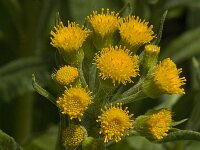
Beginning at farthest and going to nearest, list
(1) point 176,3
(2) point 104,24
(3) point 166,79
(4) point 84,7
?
(4) point 84,7 → (1) point 176,3 → (2) point 104,24 → (3) point 166,79

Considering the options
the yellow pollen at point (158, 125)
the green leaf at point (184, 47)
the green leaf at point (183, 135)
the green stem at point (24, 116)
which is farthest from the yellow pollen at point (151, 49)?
the green stem at point (24, 116)

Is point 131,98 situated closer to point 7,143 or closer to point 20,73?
point 7,143

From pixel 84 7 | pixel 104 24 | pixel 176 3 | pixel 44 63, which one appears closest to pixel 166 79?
pixel 104 24

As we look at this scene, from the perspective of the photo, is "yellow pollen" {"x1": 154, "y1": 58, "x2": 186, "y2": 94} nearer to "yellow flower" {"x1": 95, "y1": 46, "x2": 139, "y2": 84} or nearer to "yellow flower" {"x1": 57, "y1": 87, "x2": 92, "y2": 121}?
"yellow flower" {"x1": 95, "y1": 46, "x2": 139, "y2": 84}

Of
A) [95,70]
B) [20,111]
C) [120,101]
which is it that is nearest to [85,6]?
[20,111]

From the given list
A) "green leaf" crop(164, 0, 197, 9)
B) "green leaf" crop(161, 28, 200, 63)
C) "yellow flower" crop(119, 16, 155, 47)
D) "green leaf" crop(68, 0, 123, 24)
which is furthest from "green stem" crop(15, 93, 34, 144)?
"yellow flower" crop(119, 16, 155, 47)

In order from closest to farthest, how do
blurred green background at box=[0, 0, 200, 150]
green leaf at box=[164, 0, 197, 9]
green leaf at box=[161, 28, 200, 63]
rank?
blurred green background at box=[0, 0, 200, 150]
green leaf at box=[164, 0, 197, 9]
green leaf at box=[161, 28, 200, 63]

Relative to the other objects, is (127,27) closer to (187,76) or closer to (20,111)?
(20,111)

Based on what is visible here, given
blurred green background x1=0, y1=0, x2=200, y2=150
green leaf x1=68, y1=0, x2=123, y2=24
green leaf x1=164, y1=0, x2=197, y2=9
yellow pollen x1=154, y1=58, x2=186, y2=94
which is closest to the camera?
yellow pollen x1=154, y1=58, x2=186, y2=94
